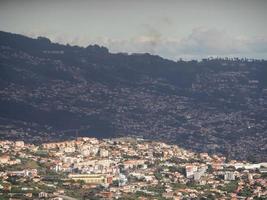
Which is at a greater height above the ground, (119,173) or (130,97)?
(130,97)

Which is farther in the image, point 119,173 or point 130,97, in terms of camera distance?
point 130,97

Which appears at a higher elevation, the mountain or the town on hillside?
the mountain

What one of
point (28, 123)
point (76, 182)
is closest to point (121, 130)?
point (28, 123)

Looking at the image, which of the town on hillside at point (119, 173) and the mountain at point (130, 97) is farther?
the mountain at point (130, 97)

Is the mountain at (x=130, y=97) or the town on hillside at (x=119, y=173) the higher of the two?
the mountain at (x=130, y=97)

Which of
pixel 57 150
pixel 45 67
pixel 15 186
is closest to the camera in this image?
pixel 15 186

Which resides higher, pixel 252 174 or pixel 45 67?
pixel 45 67

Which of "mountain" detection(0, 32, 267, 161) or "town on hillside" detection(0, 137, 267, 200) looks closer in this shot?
"town on hillside" detection(0, 137, 267, 200)

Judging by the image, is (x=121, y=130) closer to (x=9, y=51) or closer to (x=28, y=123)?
(x=28, y=123)
